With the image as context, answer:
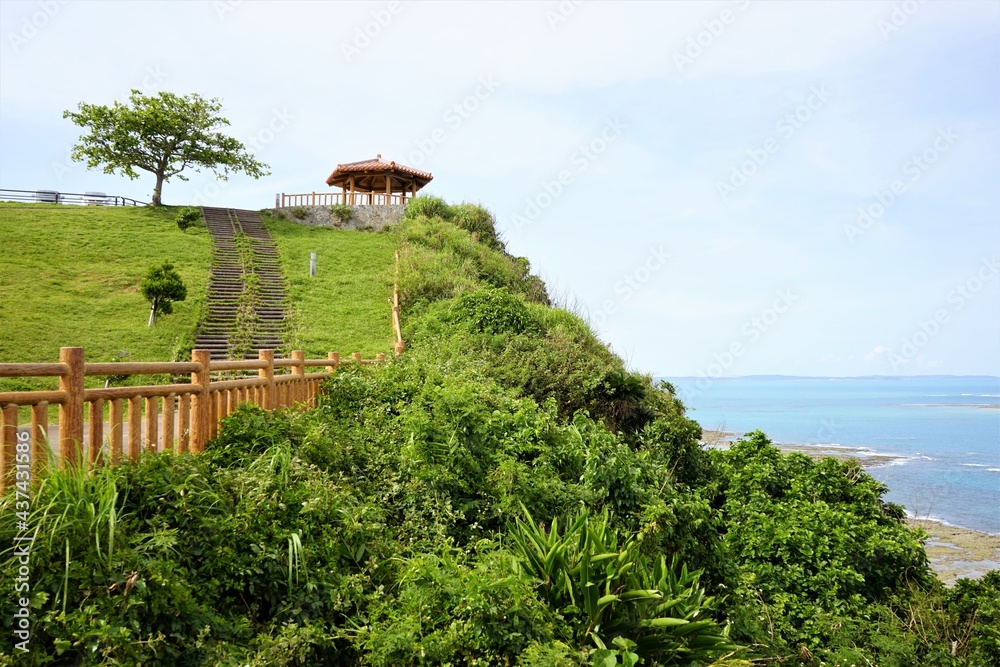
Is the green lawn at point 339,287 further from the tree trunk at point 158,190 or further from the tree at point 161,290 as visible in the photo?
the tree trunk at point 158,190

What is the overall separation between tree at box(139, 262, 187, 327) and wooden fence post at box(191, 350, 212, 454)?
1543 cm

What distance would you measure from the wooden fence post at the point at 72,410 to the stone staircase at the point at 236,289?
1029 centimetres

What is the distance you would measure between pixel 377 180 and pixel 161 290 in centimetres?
2213

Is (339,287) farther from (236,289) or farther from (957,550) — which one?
(957,550)

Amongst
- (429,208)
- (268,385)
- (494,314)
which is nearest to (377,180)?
(429,208)

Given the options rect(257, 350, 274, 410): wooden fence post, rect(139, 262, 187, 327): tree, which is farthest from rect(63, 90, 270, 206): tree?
rect(257, 350, 274, 410): wooden fence post

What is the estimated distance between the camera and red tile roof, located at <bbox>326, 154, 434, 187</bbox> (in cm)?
3834

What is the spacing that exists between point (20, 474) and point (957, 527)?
25.8 m

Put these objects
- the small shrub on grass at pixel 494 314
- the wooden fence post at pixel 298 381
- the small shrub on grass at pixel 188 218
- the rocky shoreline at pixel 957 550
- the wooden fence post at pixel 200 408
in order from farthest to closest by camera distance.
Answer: the small shrub on grass at pixel 188 218 → the rocky shoreline at pixel 957 550 → the small shrub on grass at pixel 494 314 → the wooden fence post at pixel 298 381 → the wooden fence post at pixel 200 408

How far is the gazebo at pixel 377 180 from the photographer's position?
3819 centimetres

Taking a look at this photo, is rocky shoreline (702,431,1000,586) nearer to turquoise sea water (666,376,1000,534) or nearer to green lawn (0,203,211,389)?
turquoise sea water (666,376,1000,534)

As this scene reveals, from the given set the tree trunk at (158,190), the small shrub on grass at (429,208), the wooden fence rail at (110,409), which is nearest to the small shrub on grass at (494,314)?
the wooden fence rail at (110,409)

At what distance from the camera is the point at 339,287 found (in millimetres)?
24141

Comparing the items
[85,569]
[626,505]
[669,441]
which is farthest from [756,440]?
[85,569]
